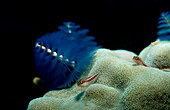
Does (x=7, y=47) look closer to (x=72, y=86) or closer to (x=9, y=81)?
(x=9, y=81)

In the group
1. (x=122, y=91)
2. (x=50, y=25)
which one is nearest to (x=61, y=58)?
(x=122, y=91)

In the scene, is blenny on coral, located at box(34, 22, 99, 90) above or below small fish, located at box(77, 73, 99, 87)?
above

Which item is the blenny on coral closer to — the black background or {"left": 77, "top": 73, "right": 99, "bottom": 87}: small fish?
{"left": 77, "top": 73, "right": 99, "bottom": 87}: small fish

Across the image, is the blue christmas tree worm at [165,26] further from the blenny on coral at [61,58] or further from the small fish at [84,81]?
the small fish at [84,81]

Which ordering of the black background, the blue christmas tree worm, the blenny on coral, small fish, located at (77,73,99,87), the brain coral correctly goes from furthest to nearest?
the black background
the blue christmas tree worm
the blenny on coral
small fish, located at (77,73,99,87)
the brain coral

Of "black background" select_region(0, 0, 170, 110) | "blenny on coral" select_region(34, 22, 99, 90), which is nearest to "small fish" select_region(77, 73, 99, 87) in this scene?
"blenny on coral" select_region(34, 22, 99, 90)

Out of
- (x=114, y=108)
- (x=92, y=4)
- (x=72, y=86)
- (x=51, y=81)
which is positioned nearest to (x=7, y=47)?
(x=51, y=81)

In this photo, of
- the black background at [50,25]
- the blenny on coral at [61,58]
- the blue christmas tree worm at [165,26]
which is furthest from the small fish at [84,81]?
the blue christmas tree worm at [165,26]
